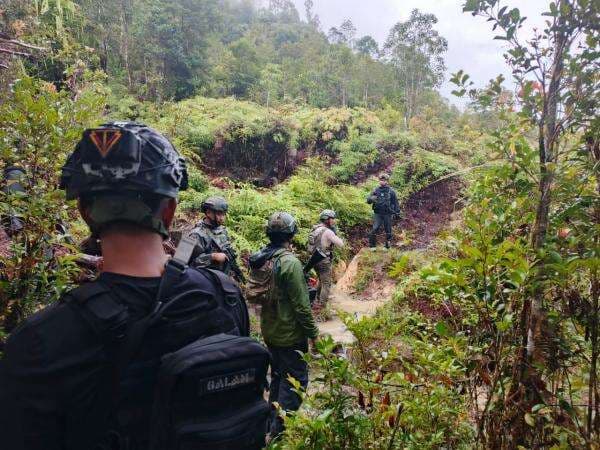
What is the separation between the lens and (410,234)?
1320cm

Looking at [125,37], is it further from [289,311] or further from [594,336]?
[594,336]

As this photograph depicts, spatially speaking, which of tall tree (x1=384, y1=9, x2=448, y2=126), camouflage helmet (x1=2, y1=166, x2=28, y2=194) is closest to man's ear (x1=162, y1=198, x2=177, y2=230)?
camouflage helmet (x1=2, y1=166, x2=28, y2=194)

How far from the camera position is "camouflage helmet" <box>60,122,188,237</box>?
1.30 m

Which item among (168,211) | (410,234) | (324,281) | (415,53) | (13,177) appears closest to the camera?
(168,211)

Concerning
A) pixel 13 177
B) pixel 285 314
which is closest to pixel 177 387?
pixel 13 177

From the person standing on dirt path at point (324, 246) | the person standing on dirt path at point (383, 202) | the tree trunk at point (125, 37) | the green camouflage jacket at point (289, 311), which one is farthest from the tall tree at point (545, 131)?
the tree trunk at point (125, 37)

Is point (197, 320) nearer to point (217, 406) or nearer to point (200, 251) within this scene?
point (217, 406)

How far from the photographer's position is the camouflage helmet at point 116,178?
1.30 meters

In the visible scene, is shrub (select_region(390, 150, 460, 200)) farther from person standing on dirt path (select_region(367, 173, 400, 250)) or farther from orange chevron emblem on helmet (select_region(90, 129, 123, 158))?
orange chevron emblem on helmet (select_region(90, 129, 123, 158))

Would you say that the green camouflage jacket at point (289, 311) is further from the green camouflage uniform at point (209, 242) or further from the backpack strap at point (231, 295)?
the backpack strap at point (231, 295)

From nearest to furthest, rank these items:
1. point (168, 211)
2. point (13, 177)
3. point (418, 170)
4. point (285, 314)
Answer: point (168, 211) → point (13, 177) → point (285, 314) → point (418, 170)

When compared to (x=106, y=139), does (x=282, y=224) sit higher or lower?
lower

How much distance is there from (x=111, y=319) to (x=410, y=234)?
41.7ft

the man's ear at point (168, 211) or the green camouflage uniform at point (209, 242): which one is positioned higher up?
the man's ear at point (168, 211)
